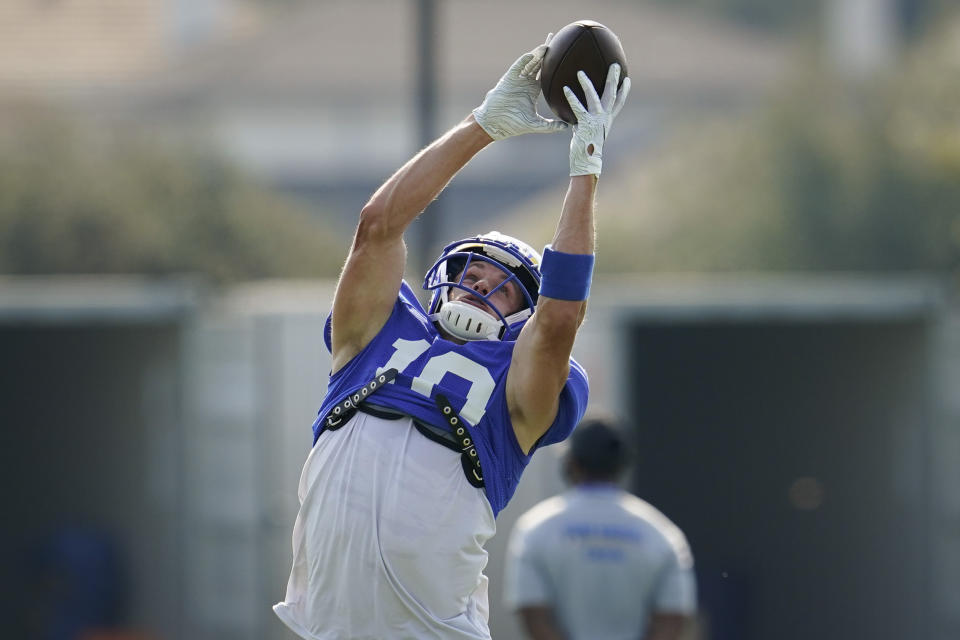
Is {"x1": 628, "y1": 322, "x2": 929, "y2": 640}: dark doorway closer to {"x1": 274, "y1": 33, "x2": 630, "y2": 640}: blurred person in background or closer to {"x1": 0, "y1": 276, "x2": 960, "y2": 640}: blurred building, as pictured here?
{"x1": 0, "y1": 276, "x2": 960, "y2": 640}: blurred building

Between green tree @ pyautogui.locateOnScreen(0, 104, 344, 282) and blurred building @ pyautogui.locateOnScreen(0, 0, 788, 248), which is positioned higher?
blurred building @ pyautogui.locateOnScreen(0, 0, 788, 248)

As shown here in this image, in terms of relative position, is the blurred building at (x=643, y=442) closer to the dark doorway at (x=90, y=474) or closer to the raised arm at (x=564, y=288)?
the dark doorway at (x=90, y=474)

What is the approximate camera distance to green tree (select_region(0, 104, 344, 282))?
1792 cm

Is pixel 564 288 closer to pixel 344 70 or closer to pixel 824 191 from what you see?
pixel 824 191

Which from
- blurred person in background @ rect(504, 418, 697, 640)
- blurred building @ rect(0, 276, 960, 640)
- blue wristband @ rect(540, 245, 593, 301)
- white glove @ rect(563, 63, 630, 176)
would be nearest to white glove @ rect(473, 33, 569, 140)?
white glove @ rect(563, 63, 630, 176)

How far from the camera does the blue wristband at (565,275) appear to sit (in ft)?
13.3

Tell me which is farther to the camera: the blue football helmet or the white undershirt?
the blue football helmet

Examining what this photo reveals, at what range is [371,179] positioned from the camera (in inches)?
1774

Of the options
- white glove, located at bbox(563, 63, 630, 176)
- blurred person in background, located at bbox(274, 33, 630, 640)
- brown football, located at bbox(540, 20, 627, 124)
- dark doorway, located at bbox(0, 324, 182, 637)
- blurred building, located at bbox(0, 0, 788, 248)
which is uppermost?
blurred building, located at bbox(0, 0, 788, 248)

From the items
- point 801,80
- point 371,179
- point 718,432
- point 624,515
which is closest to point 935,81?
point 801,80

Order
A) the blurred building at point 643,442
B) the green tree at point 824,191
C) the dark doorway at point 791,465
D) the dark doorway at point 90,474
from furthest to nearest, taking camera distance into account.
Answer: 1. the green tree at point 824,191
2. the dark doorway at point 90,474
3. the dark doorway at point 791,465
4. the blurred building at point 643,442

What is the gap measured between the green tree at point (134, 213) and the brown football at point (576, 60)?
548 inches

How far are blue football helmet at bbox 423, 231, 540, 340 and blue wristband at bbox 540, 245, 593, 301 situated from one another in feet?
1.13

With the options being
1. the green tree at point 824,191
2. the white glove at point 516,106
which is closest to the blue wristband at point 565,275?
the white glove at point 516,106
